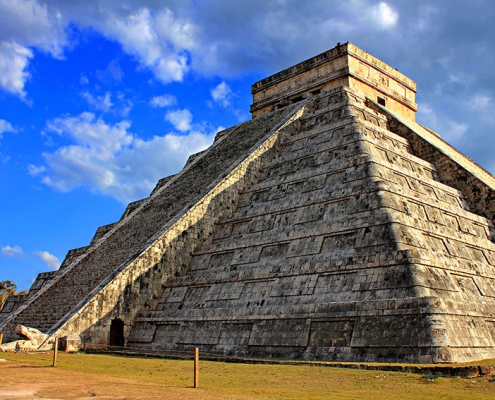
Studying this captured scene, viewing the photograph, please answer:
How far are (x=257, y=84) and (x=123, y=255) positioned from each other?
11.0m

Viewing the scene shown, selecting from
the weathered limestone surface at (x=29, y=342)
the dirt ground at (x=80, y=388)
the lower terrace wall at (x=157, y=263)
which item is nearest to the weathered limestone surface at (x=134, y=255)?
the lower terrace wall at (x=157, y=263)

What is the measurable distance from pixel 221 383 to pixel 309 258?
17.3 ft

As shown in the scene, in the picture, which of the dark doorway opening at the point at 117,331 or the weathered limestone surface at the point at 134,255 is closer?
the dark doorway opening at the point at 117,331

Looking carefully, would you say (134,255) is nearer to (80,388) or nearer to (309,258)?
(309,258)

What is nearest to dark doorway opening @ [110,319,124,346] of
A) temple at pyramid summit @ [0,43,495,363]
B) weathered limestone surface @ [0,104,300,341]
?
temple at pyramid summit @ [0,43,495,363]

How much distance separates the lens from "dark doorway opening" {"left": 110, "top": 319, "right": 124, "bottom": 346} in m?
14.2

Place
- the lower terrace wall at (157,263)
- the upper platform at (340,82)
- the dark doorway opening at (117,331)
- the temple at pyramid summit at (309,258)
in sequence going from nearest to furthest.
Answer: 1. the temple at pyramid summit at (309,258)
2. the lower terrace wall at (157,263)
3. the dark doorway opening at (117,331)
4. the upper platform at (340,82)

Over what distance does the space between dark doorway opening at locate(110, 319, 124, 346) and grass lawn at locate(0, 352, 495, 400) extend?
13.9 feet

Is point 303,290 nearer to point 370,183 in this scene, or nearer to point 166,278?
point 370,183

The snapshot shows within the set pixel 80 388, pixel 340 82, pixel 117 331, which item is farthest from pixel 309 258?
pixel 340 82

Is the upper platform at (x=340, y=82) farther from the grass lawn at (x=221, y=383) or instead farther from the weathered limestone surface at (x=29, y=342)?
the grass lawn at (x=221, y=383)

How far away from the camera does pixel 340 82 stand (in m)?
20.9

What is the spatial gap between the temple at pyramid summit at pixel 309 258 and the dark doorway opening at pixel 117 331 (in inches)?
1.1

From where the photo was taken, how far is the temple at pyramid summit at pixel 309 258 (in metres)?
10.2
